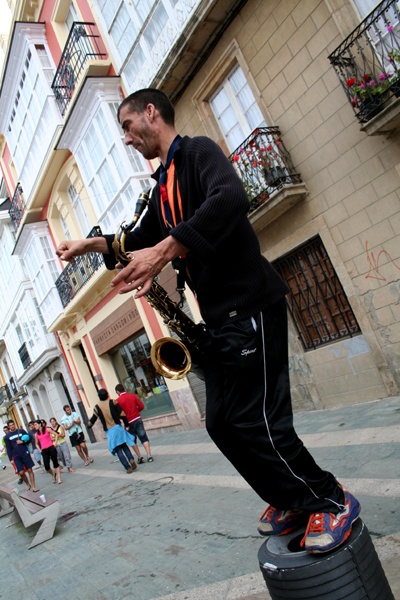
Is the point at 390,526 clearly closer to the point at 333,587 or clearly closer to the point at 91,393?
the point at 333,587

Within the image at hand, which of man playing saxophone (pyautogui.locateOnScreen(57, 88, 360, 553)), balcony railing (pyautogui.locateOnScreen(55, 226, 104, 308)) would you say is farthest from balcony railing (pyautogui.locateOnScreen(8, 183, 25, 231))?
man playing saxophone (pyautogui.locateOnScreen(57, 88, 360, 553))

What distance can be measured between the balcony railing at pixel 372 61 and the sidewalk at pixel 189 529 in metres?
4.24

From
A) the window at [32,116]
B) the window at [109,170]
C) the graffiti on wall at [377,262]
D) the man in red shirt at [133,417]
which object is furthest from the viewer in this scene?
the window at [32,116]

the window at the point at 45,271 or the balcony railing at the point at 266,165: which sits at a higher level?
the window at the point at 45,271

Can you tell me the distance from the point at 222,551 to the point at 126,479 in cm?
567

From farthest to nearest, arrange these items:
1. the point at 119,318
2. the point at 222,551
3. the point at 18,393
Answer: the point at 18,393 → the point at 119,318 → the point at 222,551

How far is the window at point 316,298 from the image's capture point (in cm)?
880

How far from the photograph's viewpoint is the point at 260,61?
30.3 ft

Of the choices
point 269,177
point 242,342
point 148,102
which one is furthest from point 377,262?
point 242,342

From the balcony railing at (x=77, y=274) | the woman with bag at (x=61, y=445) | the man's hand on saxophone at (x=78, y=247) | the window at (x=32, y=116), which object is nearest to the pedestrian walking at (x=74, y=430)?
the woman with bag at (x=61, y=445)

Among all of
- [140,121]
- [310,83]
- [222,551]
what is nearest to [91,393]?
[310,83]

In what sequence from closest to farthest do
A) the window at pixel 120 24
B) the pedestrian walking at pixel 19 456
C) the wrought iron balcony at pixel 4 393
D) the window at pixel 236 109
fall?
the window at pixel 236 109 → the window at pixel 120 24 → the pedestrian walking at pixel 19 456 → the wrought iron balcony at pixel 4 393

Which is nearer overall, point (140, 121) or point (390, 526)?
point (140, 121)

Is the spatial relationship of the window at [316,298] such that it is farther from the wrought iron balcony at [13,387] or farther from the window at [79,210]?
the wrought iron balcony at [13,387]
